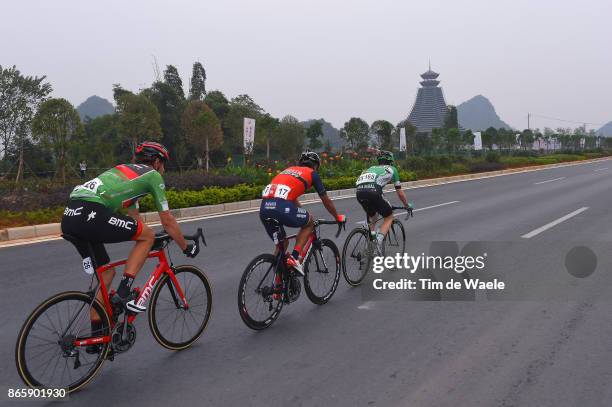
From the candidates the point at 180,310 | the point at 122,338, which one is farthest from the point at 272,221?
the point at 122,338

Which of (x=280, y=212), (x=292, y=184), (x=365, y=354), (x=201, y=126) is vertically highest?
(x=201, y=126)

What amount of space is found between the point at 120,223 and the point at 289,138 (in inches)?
2218

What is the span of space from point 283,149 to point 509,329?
55849mm

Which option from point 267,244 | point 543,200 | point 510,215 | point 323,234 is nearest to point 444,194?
point 543,200

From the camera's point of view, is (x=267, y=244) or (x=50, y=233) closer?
(x=267, y=244)

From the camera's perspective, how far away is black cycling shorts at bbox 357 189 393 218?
727cm

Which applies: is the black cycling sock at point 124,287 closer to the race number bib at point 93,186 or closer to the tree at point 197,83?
the race number bib at point 93,186

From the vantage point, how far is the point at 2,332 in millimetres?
4988

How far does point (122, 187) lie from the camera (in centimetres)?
400

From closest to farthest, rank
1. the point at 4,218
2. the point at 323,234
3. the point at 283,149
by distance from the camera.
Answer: the point at 323,234 → the point at 4,218 → the point at 283,149

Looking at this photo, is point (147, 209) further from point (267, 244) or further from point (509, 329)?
point (509, 329)

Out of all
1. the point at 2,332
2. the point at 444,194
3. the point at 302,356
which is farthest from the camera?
the point at 444,194

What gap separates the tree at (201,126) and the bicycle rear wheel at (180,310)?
36275 millimetres

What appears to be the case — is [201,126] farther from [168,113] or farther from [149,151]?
[149,151]
